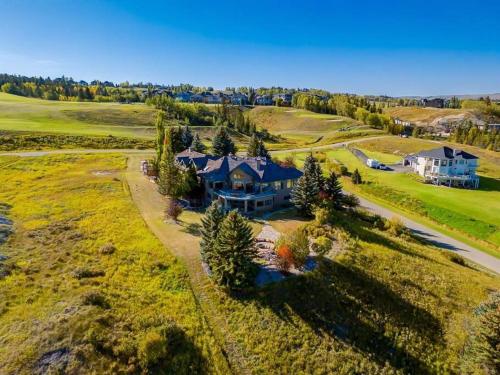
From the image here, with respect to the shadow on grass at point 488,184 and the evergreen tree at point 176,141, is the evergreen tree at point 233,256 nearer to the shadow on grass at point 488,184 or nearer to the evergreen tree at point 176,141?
the evergreen tree at point 176,141

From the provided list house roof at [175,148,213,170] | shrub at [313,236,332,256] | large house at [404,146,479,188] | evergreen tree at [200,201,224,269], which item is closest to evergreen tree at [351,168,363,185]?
large house at [404,146,479,188]

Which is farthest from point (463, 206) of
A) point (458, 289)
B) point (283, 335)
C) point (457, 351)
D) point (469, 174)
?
point (283, 335)

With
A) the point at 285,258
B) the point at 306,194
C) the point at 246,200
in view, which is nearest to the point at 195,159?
the point at 246,200

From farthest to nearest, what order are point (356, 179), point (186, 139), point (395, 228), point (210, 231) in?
point (186, 139) → point (356, 179) → point (395, 228) → point (210, 231)

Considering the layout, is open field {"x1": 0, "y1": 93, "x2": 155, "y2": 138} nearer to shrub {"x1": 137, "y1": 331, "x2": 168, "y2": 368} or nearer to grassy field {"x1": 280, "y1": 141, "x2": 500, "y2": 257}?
grassy field {"x1": 280, "y1": 141, "x2": 500, "y2": 257}

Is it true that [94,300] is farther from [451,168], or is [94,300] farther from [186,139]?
[451,168]

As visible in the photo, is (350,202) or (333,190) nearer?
(333,190)
